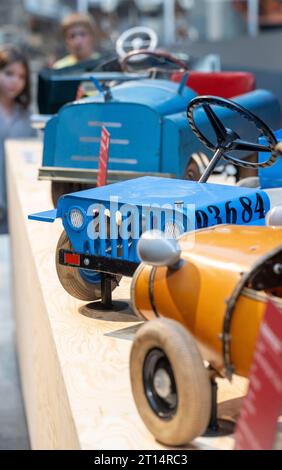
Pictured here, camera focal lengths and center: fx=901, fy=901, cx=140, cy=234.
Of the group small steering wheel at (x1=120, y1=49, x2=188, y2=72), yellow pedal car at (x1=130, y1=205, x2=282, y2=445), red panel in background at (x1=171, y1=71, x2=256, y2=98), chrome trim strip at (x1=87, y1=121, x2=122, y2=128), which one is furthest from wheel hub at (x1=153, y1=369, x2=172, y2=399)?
red panel in background at (x1=171, y1=71, x2=256, y2=98)

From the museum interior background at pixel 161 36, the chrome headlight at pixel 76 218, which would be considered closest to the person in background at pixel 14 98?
the museum interior background at pixel 161 36

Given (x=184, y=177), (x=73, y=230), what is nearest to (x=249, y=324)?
(x=73, y=230)

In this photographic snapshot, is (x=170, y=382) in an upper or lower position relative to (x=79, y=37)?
lower

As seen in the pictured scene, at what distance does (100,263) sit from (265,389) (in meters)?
0.71

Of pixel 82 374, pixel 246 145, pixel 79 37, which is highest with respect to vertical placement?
pixel 79 37

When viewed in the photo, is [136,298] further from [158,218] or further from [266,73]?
[266,73]

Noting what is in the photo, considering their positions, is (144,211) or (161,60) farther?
(161,60)

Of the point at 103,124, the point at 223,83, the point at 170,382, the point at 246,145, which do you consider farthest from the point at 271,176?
the point at 223,83

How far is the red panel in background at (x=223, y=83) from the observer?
400 cm

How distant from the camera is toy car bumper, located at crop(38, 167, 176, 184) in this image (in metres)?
2.74

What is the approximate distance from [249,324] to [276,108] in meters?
2.40

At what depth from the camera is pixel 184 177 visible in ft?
9.09

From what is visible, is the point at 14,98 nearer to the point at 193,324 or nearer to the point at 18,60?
the point at 18,60

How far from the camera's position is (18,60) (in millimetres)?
5266
